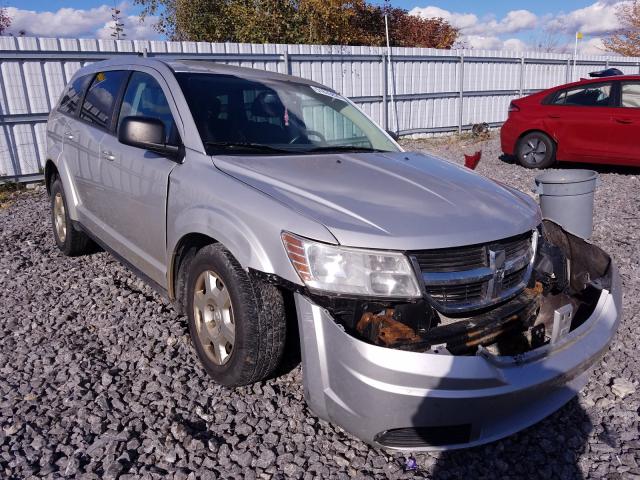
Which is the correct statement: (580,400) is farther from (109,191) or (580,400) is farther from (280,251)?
(109,191)

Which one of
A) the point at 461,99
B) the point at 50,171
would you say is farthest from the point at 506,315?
the point at 461,99

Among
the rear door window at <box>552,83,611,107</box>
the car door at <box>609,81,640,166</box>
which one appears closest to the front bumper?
the car door at <box>609,81,640,166</box>

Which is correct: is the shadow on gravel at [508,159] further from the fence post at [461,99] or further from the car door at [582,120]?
the fence post at [461,99]

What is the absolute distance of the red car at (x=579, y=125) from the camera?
27.0 feet

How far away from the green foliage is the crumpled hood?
1533 cm

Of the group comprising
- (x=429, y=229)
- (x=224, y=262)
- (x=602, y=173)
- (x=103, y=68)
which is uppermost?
(x=103, y=68)

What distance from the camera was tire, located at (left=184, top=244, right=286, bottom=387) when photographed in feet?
7.92

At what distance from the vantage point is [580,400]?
280cm

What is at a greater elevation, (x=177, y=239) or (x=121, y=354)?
(x=177, y=239)

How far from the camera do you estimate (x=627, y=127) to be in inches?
320

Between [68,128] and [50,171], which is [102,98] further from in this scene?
[50,171]

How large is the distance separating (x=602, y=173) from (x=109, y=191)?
8366 millimetres

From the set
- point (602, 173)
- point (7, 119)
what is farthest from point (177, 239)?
point (602, 173)

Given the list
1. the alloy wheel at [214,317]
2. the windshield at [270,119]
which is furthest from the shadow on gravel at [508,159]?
the alloy wheel at [214,317]
